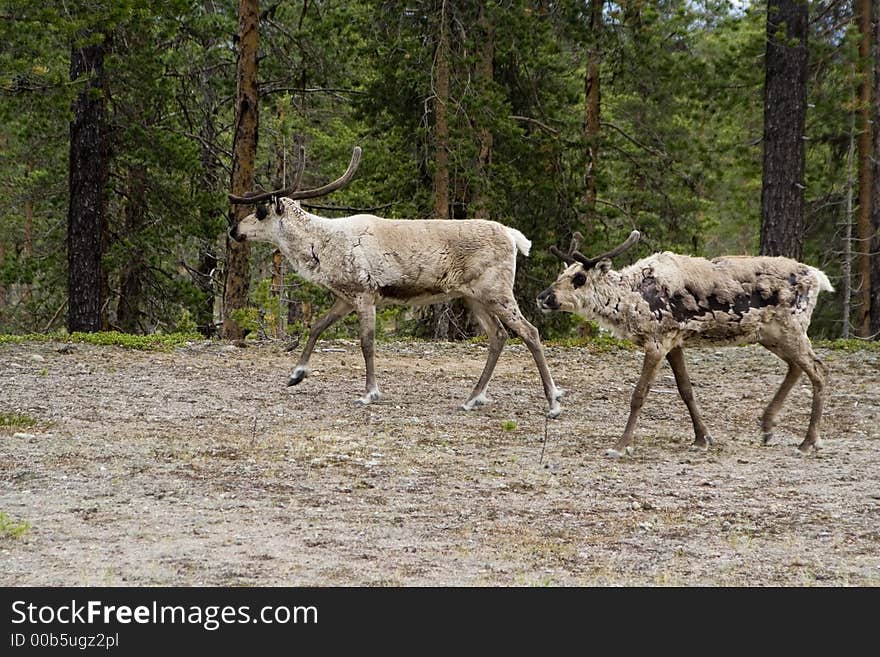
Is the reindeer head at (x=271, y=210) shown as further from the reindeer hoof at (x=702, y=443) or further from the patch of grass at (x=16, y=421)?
the reindeer hoof at (x=702, y=443)

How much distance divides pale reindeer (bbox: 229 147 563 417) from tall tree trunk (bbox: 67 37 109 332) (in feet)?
27.8

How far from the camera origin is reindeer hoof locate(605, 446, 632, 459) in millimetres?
9258

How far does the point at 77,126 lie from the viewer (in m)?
18.7

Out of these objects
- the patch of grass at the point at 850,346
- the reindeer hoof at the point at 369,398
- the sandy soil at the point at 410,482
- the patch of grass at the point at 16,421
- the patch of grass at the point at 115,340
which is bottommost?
the sandy soil at the point at 410,482

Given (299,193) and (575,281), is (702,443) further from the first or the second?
(299,193)

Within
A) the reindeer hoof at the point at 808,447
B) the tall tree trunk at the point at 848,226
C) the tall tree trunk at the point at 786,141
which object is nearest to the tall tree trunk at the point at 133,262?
the tall tree trunk at the point at 786,141

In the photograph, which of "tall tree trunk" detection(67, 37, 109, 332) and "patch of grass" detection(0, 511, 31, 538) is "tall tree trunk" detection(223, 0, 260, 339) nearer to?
"tall tree trunk" detection(67, 37, 109, 332)

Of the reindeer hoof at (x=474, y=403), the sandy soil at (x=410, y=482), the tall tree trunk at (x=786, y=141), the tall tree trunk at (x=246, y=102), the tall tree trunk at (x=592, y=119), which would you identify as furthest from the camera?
the tall tree trunk at (x=592, y=119)

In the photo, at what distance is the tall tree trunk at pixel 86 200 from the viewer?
18547 millimetres

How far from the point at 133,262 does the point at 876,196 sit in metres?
14.8

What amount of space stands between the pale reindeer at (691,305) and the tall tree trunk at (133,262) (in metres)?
12.9

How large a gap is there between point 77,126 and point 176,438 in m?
10.9

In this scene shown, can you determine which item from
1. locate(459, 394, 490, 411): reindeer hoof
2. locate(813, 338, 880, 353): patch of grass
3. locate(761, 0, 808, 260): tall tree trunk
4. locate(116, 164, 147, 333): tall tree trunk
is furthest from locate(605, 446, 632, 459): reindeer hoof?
locate(116, 164, 147, 333): tall tree trunk
